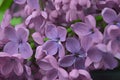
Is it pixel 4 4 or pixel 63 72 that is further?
Result: pixel 4 4

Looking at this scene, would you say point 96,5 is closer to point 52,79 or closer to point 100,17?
point 100,17

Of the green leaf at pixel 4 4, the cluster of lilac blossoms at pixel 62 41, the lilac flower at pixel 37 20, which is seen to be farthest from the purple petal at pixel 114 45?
the green leaf at pixel 4 4

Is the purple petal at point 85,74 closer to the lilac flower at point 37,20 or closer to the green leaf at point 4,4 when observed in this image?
the lilac flower at point 37,20

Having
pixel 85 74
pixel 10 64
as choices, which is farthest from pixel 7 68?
pixel 85 74

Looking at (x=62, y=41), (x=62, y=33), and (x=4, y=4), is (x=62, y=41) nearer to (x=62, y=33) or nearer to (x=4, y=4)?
(x=62, y=33)

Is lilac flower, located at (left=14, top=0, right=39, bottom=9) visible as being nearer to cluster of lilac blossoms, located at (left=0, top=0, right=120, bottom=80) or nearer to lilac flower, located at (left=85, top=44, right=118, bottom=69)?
cluster of lilac blossoms, located at (left=0, top=0, right=120, bottom=80)

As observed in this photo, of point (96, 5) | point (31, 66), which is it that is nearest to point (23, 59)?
point (31, 66)

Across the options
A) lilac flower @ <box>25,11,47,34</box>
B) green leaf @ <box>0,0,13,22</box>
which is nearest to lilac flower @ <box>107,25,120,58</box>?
lilac flower @ <box>25,11,47,34</box>
